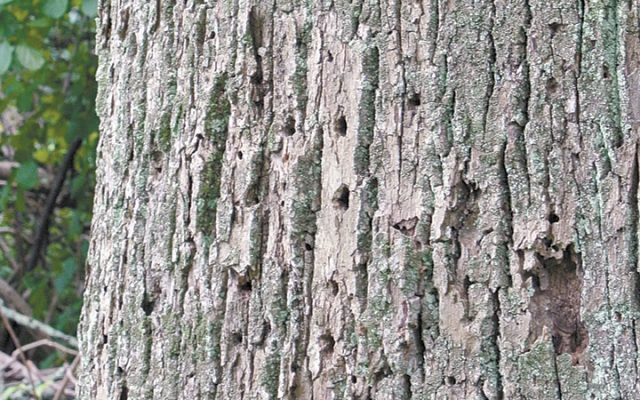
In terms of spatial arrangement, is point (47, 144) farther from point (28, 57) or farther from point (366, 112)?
point (366, 112)

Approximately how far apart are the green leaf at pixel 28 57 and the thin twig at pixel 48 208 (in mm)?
1162

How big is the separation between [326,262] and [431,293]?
4.5 inches

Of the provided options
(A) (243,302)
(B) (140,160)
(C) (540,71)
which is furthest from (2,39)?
(C) (540,71)

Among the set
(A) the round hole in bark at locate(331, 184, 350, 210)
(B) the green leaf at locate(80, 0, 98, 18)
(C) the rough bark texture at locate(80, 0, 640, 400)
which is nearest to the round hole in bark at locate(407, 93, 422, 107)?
(C) the rough bark texture at locate(80, 0, 640, 400)

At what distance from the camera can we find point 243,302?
908 mm

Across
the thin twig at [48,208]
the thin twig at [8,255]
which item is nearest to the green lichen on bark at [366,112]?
the thin twig at [48,208]

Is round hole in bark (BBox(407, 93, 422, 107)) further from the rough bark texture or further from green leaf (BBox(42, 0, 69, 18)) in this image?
green leaf (BBox(42, 0, 69, 18))

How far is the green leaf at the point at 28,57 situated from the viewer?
2605mm

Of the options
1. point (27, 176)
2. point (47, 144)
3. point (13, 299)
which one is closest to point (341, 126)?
point (27, 176)

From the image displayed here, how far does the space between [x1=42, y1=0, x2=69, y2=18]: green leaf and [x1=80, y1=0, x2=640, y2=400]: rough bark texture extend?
1495mm

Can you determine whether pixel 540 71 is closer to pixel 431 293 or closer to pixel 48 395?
pixel 431 293

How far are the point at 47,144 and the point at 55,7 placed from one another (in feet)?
5.66

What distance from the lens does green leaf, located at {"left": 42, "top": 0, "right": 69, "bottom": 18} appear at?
2.32 metres

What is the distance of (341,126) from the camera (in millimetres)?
867
